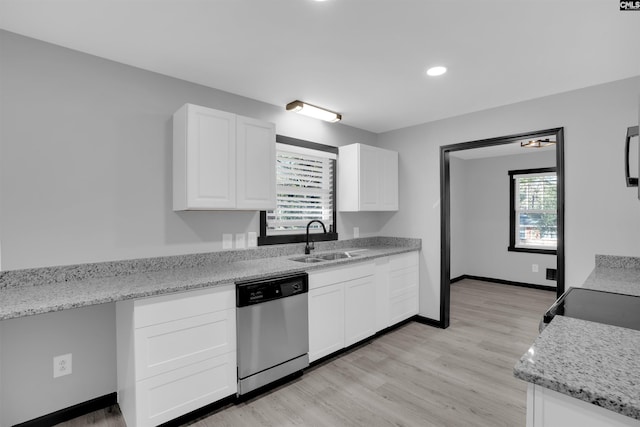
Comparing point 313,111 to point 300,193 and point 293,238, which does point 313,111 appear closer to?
point 300,193

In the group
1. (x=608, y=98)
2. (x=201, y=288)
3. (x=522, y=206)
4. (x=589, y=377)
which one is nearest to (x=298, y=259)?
(x=201, y=288)

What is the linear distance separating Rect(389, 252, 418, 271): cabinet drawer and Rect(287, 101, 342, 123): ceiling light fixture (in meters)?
1.67

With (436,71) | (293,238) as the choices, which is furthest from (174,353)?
(436,71)

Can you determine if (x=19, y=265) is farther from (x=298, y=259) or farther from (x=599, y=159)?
(x=599, y=159)

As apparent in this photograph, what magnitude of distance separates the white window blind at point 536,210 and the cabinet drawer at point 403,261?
A: 3043mm

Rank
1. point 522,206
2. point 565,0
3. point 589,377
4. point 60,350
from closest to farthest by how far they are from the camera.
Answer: point 589,377
point 565,0
point 60,350
point 522,206

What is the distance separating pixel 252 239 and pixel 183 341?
3.92ft

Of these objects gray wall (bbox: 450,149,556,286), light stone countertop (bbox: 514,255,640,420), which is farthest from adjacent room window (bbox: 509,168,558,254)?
light stone countertop (bbox: 514,255,640,420)

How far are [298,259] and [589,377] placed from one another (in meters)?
2.47

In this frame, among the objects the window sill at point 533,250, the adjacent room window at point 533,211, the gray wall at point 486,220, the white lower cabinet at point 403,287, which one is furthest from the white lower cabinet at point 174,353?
the adjacent room window at point 533,211

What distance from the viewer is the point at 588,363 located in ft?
2.78

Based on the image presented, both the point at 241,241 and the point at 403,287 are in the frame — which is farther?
the point at 403,287

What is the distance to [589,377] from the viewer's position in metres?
0.77

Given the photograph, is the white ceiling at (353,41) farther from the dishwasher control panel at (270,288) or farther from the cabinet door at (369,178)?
the dishwasher control panel at (270,288)
